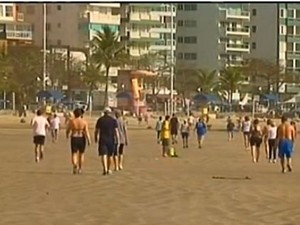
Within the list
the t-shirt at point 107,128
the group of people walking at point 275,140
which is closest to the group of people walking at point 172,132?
the group of people walking at point 275,140

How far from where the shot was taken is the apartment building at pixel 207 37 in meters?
118

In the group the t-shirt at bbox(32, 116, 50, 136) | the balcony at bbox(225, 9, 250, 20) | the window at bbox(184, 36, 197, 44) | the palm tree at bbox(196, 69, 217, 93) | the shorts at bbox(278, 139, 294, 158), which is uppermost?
the balcony at bbox(225, 9, 250, 20)

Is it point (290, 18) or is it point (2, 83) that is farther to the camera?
point (290, 18)

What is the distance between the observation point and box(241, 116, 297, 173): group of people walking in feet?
78.5

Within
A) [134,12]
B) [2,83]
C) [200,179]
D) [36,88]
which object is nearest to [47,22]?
[134,12]

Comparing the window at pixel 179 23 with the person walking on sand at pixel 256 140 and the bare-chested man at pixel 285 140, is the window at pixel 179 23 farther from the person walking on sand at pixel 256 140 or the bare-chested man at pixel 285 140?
the bare-chested man at pixel 285 140

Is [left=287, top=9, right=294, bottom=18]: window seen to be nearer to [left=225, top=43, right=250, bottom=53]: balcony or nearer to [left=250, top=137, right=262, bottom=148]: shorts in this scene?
[left=225, top=43, right=250, bottom=53]: balcony

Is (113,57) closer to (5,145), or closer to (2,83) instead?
(2,83)

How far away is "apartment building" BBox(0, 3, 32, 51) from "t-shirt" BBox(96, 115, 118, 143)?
271ft

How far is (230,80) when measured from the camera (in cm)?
10631

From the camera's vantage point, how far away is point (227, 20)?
120 metres

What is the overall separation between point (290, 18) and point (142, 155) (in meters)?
92.3

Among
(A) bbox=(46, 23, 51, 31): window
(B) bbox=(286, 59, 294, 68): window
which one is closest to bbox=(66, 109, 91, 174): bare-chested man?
(A) bbox=(46, 23, 51, 31): window

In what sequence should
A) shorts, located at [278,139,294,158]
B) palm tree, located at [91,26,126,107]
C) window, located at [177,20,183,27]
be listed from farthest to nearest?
1. window, located at [177,20,183,27]
2. palm tree, located at [91,26,126,107]
3. shorts, located at [278,139,294,158]
